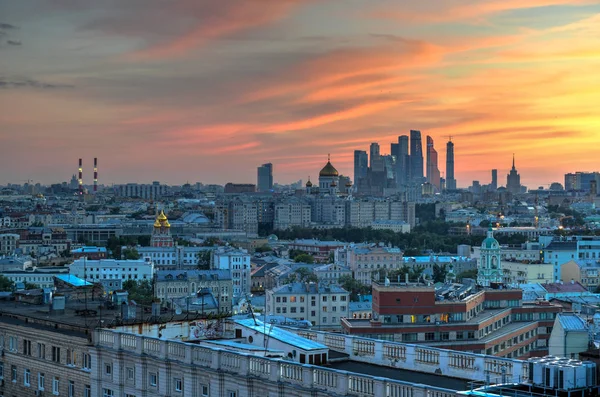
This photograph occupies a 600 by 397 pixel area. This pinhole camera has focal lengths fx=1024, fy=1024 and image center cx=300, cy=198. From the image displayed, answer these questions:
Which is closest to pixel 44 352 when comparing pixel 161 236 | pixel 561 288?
pixel 561 288

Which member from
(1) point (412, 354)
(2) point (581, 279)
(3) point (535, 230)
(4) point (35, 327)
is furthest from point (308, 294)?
(3) point (535, 230)

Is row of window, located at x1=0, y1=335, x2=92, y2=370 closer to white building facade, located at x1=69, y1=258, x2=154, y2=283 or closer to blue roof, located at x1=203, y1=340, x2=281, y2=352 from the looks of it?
blue roof, located at x1=203, y1=340, x2=281, y2=352

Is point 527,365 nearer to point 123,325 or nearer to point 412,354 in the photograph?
point 412,354

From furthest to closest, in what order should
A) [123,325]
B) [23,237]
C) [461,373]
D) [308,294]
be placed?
[23,237], [308,294], [123,325], [461,373]

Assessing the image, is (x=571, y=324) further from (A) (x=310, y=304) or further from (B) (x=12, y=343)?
(A) (x=310, y=304)

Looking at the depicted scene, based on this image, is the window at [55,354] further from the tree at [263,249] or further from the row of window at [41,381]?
the tree at [263,249]

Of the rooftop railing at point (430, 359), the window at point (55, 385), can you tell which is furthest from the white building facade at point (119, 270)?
the rooftop railing at point (430, 359)
